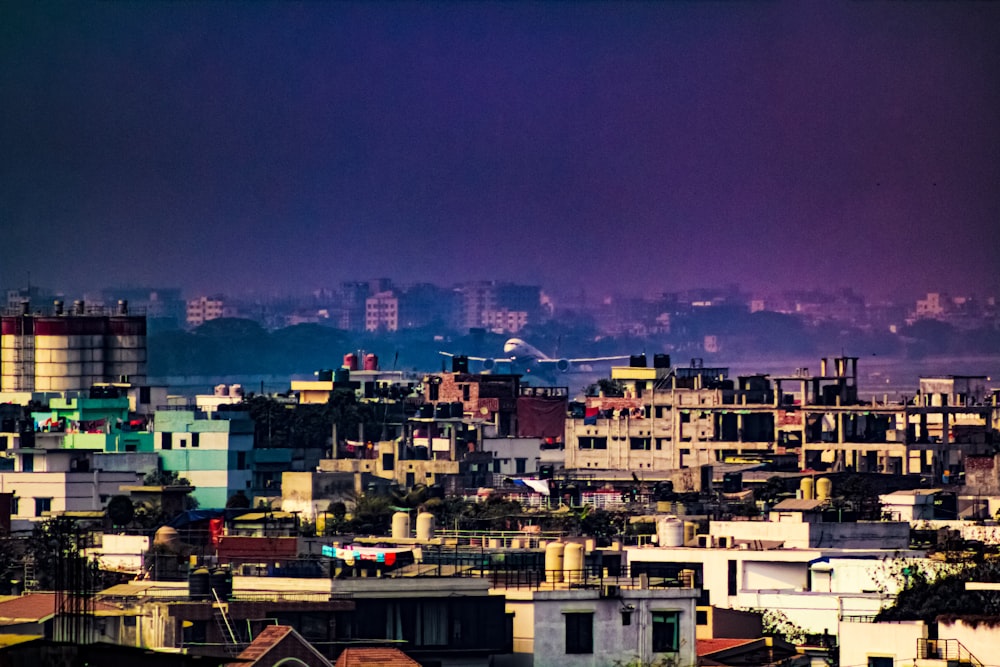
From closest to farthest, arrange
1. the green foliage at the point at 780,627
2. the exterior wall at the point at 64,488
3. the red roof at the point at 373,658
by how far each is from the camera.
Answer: the red roof at the point at 373,658, the green foliage at the point at 780,627, the exterior wall at the point at 64,488

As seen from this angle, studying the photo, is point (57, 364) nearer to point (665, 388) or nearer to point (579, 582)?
point (665, 388)

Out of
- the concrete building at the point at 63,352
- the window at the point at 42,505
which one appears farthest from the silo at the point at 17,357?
the window at the point at 42,505

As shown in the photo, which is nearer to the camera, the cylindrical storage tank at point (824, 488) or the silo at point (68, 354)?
the cylindrical storage tank at point (824, 488)

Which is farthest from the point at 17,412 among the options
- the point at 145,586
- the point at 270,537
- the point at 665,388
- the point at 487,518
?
the point at 145,586

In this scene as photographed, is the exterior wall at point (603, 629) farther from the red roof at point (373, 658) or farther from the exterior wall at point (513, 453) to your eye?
the exterior wall at point (513, 453)

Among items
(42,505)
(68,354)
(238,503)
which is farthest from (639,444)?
(42,505)

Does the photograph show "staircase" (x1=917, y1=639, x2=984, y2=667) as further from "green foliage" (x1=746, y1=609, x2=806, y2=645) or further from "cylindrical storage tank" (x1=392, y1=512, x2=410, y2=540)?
"cylindrical storage tank" (x1=392, y1=512, x2=410, y2=540)
